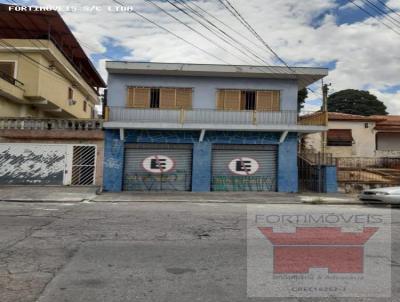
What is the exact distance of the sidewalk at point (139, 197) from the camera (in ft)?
49.8

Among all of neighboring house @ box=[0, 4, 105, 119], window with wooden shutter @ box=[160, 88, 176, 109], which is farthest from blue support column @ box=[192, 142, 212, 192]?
neighboring house @ box=[0, 4, 105, 119]

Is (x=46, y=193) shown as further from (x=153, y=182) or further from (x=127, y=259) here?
(x=127, y=259)

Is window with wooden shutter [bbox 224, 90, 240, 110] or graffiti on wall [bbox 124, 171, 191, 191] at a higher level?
window with wooden shutter [bbox 224, 90, 240, 110]

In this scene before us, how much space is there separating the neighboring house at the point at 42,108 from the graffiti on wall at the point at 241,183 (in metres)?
5.82

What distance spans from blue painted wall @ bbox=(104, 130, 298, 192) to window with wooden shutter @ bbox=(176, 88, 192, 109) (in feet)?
4.81

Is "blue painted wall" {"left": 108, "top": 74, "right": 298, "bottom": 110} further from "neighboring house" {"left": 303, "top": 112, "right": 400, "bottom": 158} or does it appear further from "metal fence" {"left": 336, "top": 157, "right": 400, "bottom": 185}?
"neighboring house" {"left": 303, "top": 112, "right": 400, "bottom": 158}

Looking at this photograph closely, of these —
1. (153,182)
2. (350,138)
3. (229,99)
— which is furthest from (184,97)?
(350,138)

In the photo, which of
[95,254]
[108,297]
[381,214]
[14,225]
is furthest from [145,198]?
A: [108,297]

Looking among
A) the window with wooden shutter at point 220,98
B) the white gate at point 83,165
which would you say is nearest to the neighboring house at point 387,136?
the window with wooden shutter at point 220,98

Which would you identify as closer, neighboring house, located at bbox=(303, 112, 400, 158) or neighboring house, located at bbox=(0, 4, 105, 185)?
neighboring house, located at bbox=(0, 4, 105, 185)

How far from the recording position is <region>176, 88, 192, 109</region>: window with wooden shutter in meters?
20.0

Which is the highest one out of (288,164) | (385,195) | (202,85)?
(202,85)

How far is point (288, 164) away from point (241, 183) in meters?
2.57

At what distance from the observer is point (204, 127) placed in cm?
1906
